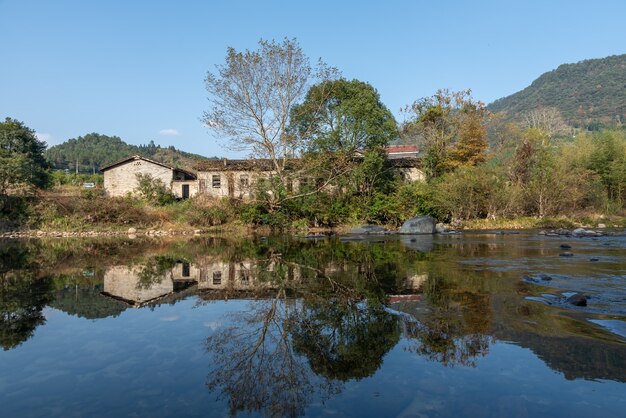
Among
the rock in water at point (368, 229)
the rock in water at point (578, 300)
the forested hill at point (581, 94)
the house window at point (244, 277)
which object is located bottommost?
the rock in water at point (578, 300)

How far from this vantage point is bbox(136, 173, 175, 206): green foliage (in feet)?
119

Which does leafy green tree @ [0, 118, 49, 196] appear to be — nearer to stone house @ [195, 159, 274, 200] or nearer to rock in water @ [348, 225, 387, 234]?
stone house @ [195, 159, 274, 200]

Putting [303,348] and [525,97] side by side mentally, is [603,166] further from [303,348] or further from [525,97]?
[525,97]

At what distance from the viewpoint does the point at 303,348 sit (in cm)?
583

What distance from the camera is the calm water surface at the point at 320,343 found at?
430 cm

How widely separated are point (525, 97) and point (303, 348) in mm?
172852

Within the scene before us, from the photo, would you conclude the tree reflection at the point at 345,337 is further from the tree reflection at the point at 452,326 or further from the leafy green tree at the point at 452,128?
the leafy green tree at the point at 452,128

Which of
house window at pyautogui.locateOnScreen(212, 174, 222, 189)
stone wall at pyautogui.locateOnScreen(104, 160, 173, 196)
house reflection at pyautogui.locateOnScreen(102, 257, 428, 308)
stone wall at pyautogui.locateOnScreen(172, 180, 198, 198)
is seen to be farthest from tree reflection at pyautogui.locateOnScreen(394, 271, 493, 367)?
stone wall at pyautogui.locateOnScreen(104, 160, 173, 196)

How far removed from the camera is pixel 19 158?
31734mm

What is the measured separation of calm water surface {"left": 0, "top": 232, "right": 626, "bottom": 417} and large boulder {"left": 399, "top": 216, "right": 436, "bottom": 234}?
44.1ft

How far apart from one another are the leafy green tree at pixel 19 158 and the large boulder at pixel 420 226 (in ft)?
89.5

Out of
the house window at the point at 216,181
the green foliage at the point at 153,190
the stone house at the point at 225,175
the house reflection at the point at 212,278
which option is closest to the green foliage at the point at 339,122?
the stone house at the point at 225,175

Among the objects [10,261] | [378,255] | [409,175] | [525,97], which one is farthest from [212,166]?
[525,97]

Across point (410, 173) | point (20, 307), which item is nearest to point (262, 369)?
point (20, 307)
